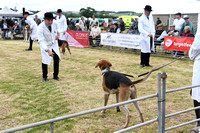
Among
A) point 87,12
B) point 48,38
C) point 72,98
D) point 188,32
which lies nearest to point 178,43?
point 188,32

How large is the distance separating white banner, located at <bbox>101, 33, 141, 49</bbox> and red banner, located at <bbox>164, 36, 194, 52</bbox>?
5.63 ft

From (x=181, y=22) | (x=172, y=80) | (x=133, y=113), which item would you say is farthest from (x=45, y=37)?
(x=181, y=22)

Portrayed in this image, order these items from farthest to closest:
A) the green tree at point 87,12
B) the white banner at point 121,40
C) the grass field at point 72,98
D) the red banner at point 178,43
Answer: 1. the green tree at point 87,12
2. the white banner at point 121,40
3. the red banner at point 178,43
4. the grass field at point 72,98

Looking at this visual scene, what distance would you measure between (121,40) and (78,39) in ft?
12.7

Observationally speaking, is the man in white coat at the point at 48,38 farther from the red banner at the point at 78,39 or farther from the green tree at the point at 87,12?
the green tree at the point at 87,12

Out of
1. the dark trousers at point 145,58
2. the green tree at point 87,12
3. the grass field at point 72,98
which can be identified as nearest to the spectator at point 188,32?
the grass field at point 72,98

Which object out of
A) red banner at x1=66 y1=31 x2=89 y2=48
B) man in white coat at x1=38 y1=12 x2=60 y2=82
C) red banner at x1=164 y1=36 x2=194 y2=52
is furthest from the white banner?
man in white coat at x1=38 y1=12 x2=60 y2=82

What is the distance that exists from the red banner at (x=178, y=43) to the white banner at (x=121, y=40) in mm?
1715

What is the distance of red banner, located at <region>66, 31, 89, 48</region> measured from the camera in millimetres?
16172

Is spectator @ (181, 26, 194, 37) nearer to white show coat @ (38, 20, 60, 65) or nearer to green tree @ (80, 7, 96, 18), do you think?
white show coat @ (38, 20, 60, 65)

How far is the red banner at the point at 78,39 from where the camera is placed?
16172 millimetres

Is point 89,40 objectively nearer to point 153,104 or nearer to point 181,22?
point 181,22

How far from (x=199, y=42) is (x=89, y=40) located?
13395 millimetres

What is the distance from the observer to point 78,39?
1653 cm
